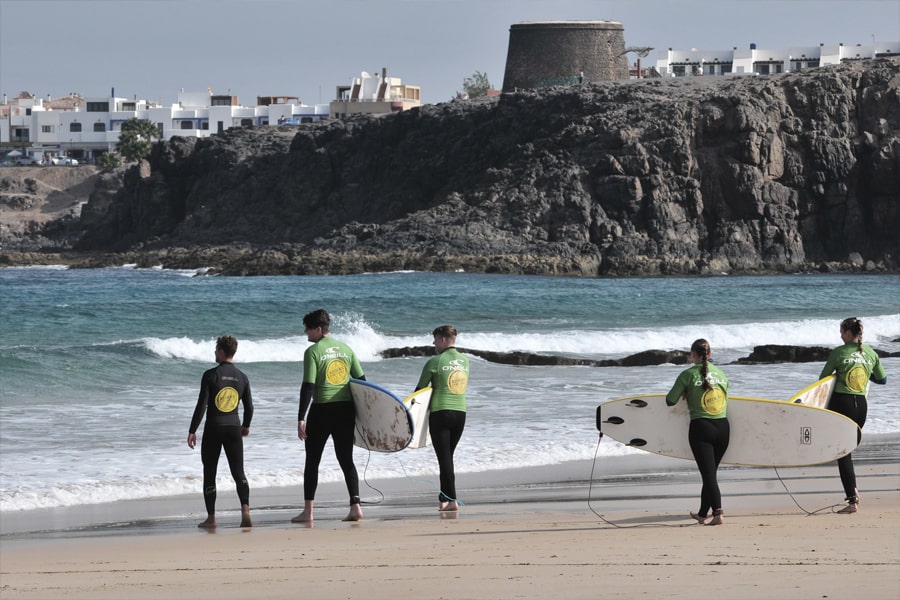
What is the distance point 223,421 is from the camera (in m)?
8.30

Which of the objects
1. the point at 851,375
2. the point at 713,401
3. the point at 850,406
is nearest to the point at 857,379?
the point at 851,375

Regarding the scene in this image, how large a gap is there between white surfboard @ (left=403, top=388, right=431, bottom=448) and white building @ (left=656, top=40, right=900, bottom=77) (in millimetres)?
99873

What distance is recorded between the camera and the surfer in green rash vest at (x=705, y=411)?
26.2 feet

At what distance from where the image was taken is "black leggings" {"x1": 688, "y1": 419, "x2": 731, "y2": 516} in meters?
7.91

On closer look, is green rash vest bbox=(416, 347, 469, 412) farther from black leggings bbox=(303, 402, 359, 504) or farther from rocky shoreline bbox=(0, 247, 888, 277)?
rocky shoreline bbox=(0, 247, 888, 277)

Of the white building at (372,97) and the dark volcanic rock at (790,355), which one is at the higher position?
the white building at (372,97)

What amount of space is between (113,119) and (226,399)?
132 metres

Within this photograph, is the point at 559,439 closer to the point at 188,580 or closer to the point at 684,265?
the point at 188,580

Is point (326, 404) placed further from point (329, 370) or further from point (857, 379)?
point (857, 379)

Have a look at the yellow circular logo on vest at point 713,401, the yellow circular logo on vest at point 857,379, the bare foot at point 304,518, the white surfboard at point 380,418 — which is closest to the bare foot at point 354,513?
the bare foot at point 304,518

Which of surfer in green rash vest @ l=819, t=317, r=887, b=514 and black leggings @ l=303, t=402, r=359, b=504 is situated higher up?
surfer in green rash vest @ l=819, t=317, r=887, b=514

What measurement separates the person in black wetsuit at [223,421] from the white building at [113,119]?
117 meters

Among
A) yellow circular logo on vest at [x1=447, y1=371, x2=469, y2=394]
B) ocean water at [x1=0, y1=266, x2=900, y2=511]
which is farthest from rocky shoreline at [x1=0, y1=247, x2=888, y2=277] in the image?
yellow circular logo on vest at [x1=447, y1=371, x2=469, y2=394]

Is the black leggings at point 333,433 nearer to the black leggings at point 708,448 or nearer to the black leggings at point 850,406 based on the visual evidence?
the black leggings at point 708,448
